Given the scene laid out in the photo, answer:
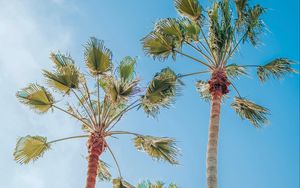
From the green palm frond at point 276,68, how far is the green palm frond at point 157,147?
3.99 metres

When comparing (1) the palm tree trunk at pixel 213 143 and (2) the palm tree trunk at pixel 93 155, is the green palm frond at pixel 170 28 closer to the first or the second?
(1) the palm tree trunk at pixel 213 143

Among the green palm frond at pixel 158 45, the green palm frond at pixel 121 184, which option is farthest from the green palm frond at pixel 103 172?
the green palm frond at pixel 158 45

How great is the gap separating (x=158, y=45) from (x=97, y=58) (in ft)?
7.20

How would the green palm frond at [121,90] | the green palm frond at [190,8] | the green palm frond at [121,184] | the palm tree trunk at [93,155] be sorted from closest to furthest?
the palm tree trunk at [93,155] → the green palm frond at [121,90] → the green palm frond at [121,184] → the green palm frond at [190,8]

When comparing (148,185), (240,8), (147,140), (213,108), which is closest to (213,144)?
(213,108)

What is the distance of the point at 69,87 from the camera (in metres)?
17.4

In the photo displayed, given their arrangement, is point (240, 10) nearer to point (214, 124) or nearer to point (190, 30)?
point (190, 30)

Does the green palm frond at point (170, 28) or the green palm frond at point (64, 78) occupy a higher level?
the green palm frond at point (170, 28)

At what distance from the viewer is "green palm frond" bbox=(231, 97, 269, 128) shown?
17.8 meters

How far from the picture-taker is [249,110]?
59.8 ft

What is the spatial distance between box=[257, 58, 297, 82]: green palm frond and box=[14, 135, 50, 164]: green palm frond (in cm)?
722

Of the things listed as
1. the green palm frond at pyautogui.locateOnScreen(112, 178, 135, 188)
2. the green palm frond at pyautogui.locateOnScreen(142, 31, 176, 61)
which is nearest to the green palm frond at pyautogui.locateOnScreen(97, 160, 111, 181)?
the green palm frond at pyautogui.locateOnScreen(112, 178, 135, 188)

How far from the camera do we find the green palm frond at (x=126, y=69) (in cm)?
1689

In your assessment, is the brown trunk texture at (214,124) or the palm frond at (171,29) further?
the palm frond at (171,29)
